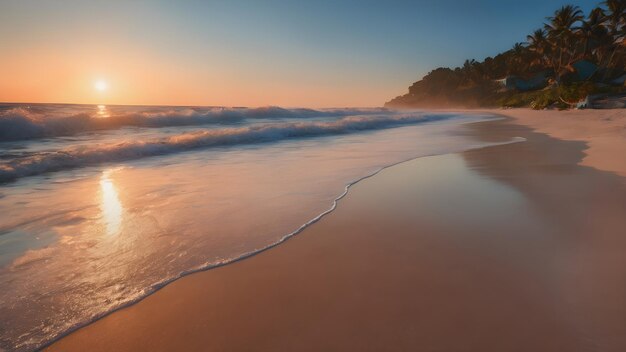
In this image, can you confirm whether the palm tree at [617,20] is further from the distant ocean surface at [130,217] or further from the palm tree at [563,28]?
the distant ocean surface at [130,217]

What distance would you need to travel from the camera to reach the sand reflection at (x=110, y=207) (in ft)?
9.67

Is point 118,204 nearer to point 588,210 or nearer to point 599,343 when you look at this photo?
point 599,343

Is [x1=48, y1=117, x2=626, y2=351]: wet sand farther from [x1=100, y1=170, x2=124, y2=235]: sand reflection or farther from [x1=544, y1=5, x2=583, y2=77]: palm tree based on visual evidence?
[x1=544, y1=5, x2=583, y2=77]: palm tree

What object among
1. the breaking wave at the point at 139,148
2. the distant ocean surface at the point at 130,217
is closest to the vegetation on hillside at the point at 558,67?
the breaking wave at the point at 139,148

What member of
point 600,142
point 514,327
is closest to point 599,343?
point 514,327

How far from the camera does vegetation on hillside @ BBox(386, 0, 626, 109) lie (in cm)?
2945

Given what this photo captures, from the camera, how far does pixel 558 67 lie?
4650 cm

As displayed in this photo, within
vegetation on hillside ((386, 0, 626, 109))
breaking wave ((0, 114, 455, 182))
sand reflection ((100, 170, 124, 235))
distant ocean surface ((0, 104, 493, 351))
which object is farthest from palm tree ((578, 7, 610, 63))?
sand reflection ((100, 170, 124, 235))

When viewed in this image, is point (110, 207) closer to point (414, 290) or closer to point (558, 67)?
point (414, 290)

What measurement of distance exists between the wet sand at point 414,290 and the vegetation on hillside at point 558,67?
91.9ft

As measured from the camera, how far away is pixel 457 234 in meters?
2.49

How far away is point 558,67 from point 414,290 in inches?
2377

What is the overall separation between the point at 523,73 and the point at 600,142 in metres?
61.5

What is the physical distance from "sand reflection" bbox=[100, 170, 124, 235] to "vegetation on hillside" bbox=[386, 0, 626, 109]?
1175 inches
